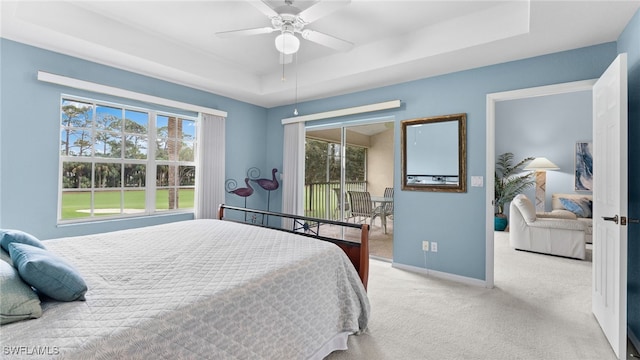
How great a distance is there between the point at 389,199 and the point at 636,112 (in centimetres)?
261


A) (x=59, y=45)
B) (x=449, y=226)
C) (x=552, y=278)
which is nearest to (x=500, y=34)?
(x=449, y=226)

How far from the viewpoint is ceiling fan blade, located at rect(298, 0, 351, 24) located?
6.32 ft

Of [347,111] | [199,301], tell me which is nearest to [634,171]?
[347,111]

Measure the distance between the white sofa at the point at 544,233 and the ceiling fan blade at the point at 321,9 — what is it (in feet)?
14.0

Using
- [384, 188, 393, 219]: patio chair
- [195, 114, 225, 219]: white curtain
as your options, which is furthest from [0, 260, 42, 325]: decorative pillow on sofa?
[384, 188, 393, 219]: patio chair

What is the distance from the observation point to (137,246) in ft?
6.40

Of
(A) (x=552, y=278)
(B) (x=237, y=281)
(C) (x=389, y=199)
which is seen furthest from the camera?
(C) (x=389, y=199)

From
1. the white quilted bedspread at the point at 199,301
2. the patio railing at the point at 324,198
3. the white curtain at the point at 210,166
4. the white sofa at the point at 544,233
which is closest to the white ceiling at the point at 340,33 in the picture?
the white curtain at the point at 210,166

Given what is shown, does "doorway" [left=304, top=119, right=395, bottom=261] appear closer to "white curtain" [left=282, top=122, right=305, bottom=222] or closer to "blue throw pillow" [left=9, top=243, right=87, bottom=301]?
"white curtain" [left=282, top=122, right=305, bottom=222]

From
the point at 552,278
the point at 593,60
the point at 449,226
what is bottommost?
the point at 552,278

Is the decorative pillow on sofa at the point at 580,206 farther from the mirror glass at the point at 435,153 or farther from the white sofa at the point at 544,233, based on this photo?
the mirror glass at the point at 435,153

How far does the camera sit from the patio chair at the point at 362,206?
4395mm

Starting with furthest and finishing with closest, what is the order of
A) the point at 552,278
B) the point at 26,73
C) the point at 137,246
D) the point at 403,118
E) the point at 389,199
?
1. the point at 389,199
2. the point at 403,118
3. the point at 552,278
4. the point at 26,73
5. the point at 137,246

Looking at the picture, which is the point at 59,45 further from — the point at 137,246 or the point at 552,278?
the point at 552,278
